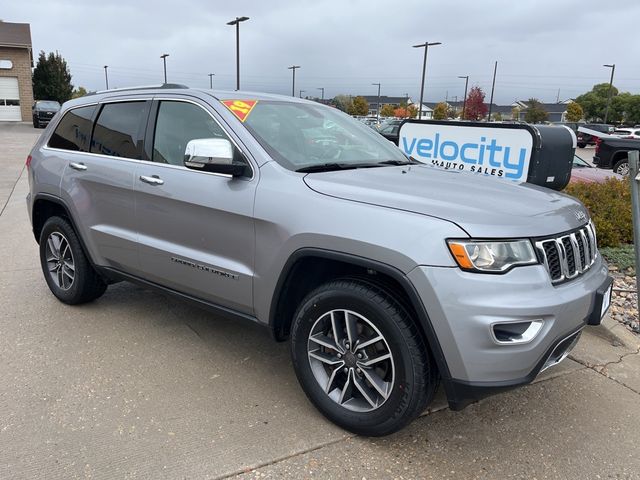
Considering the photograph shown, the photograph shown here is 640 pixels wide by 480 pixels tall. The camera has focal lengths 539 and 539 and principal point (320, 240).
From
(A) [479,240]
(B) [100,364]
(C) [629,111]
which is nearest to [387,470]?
(A) [479,240]

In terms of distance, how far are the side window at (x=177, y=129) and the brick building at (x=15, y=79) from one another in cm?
3735

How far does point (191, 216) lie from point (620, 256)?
463 centimetres

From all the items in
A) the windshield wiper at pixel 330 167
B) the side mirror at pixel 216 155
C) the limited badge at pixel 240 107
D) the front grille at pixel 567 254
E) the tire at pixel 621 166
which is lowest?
the tire at pixel 621 166

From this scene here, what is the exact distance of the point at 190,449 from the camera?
8.73ft

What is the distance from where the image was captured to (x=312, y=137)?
3.44m

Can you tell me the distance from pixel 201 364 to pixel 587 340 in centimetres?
287

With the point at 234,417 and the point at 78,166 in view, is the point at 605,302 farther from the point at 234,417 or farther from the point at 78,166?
the point at 78,166

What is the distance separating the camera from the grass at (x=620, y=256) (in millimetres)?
5539

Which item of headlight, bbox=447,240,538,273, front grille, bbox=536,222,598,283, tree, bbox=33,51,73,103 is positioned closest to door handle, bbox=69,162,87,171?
headlight, bbox=447,240,538,273

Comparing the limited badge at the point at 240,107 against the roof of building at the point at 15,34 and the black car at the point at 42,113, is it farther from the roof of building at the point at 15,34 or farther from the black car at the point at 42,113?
the roof of building at the point at 15,34

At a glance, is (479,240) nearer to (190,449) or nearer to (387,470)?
(387,470)

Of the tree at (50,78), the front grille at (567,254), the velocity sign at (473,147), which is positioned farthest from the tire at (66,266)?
the tree at (50,78)

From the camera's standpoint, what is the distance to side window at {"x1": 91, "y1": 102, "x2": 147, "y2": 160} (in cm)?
375

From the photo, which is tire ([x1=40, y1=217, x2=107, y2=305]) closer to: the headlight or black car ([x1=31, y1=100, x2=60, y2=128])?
the headlight
